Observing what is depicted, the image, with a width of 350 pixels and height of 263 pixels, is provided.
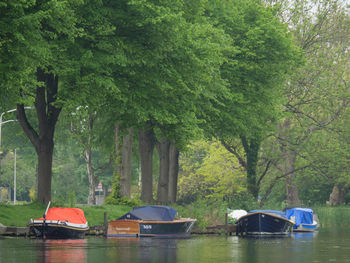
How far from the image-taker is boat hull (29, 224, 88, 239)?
110 ft

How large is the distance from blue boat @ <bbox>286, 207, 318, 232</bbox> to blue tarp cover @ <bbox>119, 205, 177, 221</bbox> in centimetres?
1869

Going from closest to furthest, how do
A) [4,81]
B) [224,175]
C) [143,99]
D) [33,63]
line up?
[4,81] → [33,63] → [143,99] → [224,175]

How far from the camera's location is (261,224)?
44.1m

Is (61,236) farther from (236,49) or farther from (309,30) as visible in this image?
(309,30)

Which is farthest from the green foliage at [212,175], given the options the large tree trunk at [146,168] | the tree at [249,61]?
the tree at [249,61]

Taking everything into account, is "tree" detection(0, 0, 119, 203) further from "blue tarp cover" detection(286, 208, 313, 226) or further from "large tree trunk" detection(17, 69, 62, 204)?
"blue tarp cover" detection(286, 208, 313, 226)

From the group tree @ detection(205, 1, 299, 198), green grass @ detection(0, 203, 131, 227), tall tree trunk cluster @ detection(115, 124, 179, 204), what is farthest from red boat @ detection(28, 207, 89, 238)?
tree @ detection(205, 1, 299, 198)

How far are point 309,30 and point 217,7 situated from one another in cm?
1636

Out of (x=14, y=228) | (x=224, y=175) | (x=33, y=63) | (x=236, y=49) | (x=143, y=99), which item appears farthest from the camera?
(x=224, y=175)

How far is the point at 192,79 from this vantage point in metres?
36.6

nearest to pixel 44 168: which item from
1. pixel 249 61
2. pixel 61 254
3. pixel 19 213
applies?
pixel 19 213

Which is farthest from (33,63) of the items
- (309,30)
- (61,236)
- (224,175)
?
(224,175)

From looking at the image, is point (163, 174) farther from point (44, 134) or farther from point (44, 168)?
point (44, 134)

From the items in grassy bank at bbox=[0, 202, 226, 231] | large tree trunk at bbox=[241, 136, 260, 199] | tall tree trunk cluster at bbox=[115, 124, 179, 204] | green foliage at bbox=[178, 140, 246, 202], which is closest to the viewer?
grassy bank at bbox=[0, 202, 226, 231]
